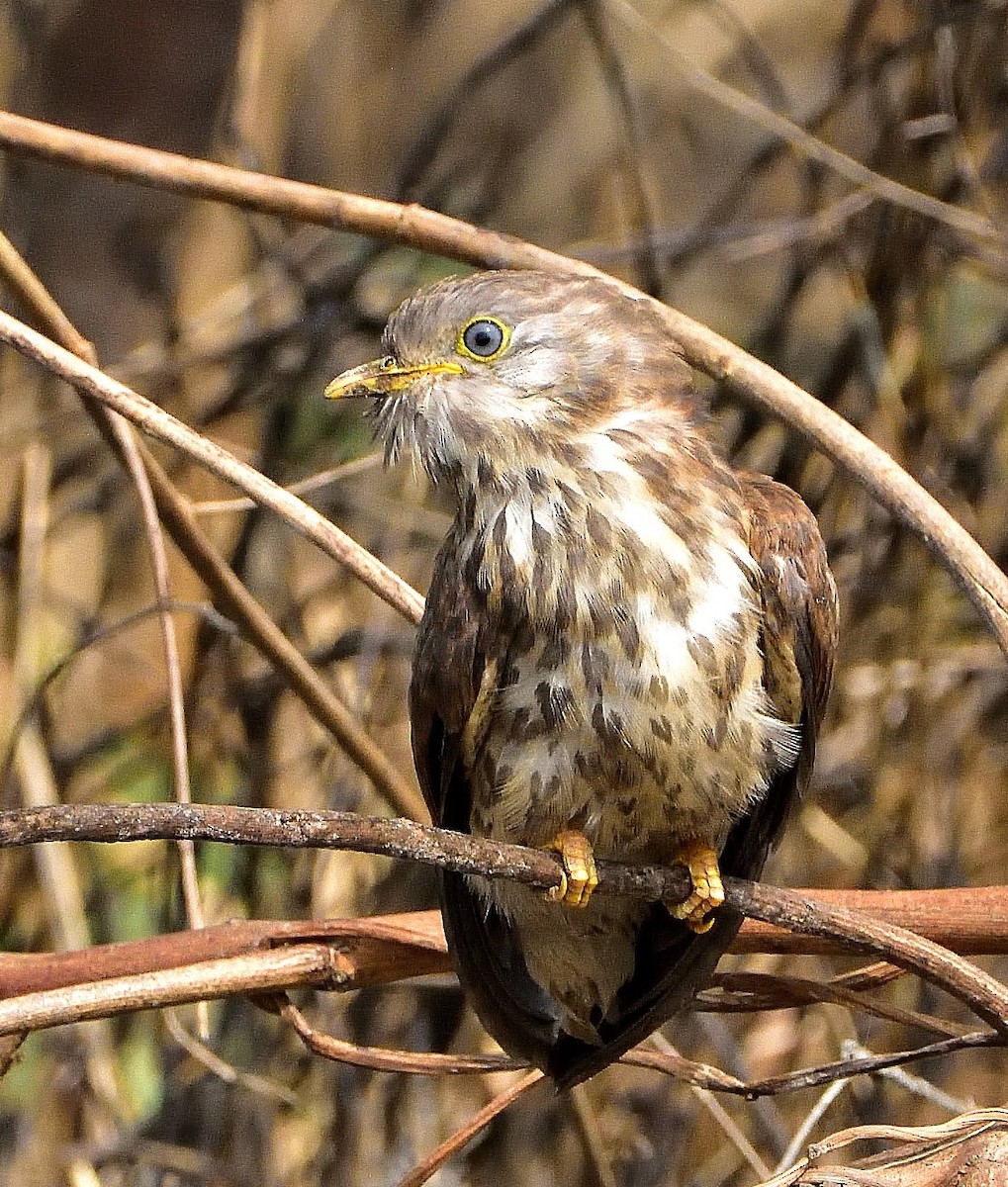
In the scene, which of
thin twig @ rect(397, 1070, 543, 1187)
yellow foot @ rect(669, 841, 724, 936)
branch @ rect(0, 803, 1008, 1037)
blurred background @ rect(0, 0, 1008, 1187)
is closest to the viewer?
branch @ rect(0, 803, 1008, 1037)

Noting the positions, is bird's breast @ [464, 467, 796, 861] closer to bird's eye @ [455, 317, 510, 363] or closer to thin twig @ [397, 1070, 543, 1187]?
bird's eye @ [455, 317, 510, 363]

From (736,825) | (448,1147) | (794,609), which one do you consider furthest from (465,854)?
(736,825)

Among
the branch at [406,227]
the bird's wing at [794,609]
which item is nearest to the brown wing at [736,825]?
the bird's wing at [794,609]

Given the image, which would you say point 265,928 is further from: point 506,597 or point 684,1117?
point 684,1117

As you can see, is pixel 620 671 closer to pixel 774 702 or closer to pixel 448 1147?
pixel 774 702

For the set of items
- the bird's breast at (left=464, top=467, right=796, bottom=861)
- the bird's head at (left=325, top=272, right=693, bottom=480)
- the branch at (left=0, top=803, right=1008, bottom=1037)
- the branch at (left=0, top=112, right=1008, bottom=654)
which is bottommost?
the branch at (left=0, top=803, right=1008, bottom=1037)

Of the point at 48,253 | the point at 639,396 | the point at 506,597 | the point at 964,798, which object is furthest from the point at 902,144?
the point at 48,253

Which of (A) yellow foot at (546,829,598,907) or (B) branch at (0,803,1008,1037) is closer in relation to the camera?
(B) branch at (0,803,1008,1037)

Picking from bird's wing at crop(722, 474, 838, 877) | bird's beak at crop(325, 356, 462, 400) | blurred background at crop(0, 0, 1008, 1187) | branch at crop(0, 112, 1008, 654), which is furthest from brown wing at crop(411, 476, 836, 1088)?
blurred background at crop(0, 0, 1008, 1187)

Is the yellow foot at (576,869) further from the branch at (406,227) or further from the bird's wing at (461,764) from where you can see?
the branch at (406,227)
